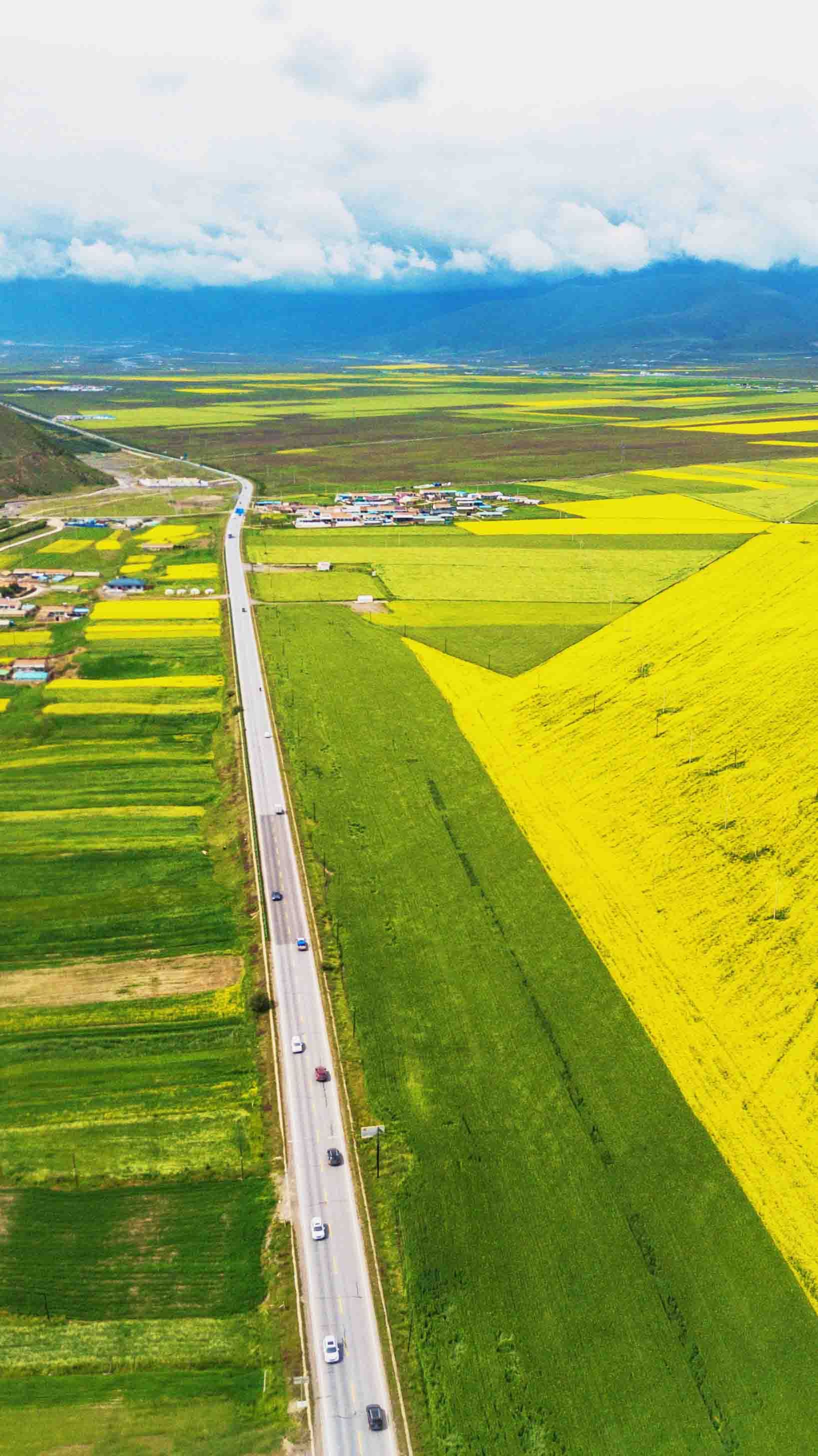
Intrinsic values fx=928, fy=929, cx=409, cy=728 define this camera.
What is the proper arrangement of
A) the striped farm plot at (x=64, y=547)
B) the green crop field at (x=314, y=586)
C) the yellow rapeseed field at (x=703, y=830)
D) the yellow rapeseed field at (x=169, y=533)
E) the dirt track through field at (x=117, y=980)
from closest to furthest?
the yellow rapeseed field at (x=703, y=830), the dirt track through field at (x=117, y=980), the green crop field at (x=314, y=586), the striped farm plot at (x=64, y=547), the yellow rapeseed field at (x=169, y=533)

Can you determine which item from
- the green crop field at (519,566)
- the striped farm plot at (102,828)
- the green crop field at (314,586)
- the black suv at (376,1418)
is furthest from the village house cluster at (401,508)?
the black suv at (376,1418)

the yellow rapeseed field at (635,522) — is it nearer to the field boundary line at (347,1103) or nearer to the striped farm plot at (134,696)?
the striped farm plot at (134,696)

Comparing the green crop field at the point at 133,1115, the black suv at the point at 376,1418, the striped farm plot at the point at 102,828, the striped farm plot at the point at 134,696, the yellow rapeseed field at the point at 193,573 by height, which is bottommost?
the black suv at the point at 376,1418

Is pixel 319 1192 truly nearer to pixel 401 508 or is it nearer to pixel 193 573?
pixel 193 573

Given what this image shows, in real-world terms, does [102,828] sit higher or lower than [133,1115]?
higher

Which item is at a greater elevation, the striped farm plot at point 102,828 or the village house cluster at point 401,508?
the village house cluster at point 401,508

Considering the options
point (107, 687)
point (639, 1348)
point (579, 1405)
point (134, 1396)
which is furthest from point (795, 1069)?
point (107, 687)

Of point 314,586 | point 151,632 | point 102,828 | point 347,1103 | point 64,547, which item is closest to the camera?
point 347,1103

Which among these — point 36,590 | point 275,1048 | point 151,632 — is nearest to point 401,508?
point 36,590
